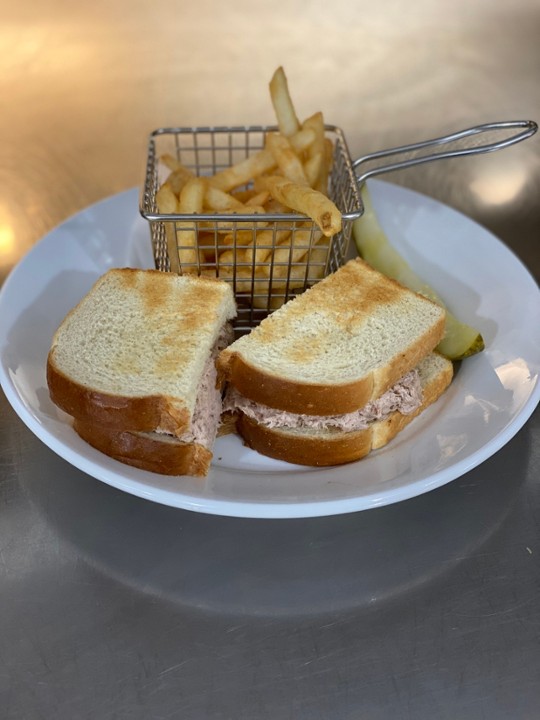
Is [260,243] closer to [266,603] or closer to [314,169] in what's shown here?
[314,169]

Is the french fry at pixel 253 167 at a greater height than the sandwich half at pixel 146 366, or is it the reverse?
the french fry at pixel 253 167

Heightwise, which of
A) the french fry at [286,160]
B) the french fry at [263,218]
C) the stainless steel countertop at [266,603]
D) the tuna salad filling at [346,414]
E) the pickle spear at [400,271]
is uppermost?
the french fry at [286,160]

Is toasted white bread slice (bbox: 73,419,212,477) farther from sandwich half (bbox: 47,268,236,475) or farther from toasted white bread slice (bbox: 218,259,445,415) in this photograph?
toasted white bread slice (bbox: 218,259,445,415)

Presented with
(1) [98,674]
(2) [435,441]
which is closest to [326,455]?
(2) [435,441]

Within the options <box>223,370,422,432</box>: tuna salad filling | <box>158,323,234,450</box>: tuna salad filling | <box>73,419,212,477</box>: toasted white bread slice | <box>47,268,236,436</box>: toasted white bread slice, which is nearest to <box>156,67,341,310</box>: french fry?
<box>47,268,236,436</box>: toasted white bread slice

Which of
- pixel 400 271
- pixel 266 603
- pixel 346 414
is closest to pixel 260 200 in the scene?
pixel 400 271

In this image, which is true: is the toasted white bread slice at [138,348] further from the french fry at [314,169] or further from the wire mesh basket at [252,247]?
the french fry at [314,169]

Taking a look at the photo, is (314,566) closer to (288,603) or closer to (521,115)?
Result: (288,603)

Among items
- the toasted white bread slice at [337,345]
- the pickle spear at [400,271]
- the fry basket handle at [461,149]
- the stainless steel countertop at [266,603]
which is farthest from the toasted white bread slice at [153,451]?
the fry basket handle at [461,149]
